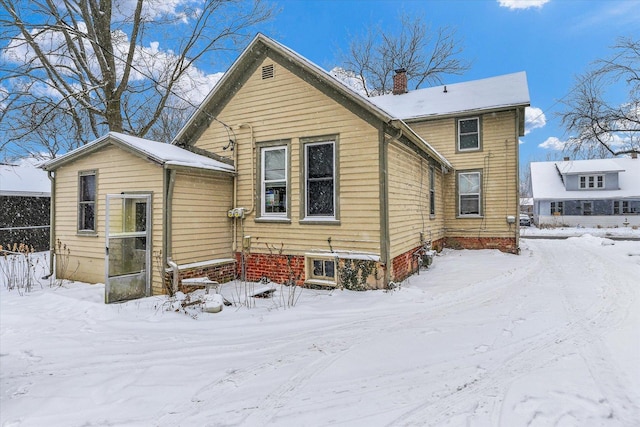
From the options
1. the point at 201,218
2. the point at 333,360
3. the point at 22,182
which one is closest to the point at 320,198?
the point at 201,218

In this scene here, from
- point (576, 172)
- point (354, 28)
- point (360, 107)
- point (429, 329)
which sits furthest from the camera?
point (576, 172)

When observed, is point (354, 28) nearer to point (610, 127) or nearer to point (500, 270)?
point (610, 127)

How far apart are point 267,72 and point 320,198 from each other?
3523 mm

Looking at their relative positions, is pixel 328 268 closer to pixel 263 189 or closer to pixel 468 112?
pixel 263 189

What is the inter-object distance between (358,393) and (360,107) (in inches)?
226

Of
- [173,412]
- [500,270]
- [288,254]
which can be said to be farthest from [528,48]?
[173,412]

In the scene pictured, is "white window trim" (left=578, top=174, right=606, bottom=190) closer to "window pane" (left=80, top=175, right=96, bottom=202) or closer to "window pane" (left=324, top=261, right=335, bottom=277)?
"window pane" (left=324, top=261, right=335, bottom=277)

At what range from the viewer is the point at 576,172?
30031 millimetres

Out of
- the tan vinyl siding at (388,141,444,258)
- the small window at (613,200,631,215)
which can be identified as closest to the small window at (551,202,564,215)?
the small window at (613,200,631,215)

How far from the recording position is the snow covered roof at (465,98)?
1319 cm

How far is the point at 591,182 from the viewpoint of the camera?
30.1 meters

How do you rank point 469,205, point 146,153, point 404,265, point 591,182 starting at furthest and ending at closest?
point 591,182 < point 469,205 < point 404,265 < point 146,153

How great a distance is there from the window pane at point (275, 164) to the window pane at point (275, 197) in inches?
8.1

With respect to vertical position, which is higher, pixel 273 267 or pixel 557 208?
pixel 557 208
